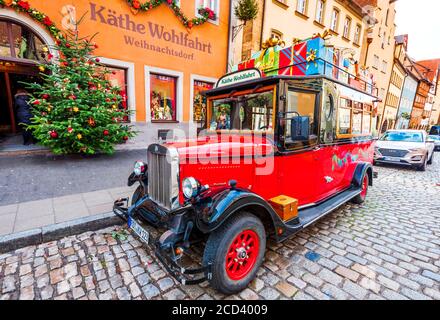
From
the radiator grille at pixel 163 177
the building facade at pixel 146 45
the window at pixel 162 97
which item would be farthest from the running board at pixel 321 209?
the window at pixel 162 97

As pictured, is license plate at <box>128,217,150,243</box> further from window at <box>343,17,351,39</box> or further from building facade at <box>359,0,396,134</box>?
building facade at <box>359,0,396,134</box>

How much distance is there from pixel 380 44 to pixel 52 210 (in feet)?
92.7

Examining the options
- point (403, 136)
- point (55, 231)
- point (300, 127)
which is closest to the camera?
point (300, 127)

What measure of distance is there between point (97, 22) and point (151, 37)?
1.80 meters

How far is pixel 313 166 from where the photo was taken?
3432 mm

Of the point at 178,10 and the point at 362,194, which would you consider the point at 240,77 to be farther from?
the point at 178,10

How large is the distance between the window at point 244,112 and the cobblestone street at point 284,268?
71.0 inches

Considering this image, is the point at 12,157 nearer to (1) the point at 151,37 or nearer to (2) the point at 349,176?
(1) the point at 151,37

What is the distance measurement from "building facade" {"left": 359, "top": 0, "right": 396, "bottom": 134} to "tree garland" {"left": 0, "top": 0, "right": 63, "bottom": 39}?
19.8 m

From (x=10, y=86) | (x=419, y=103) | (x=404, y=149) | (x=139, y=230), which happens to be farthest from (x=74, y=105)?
(x=419, y=103)

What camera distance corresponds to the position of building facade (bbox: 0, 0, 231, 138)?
20.6ft

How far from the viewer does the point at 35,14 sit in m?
5.98

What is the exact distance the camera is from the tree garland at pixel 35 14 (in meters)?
5.72

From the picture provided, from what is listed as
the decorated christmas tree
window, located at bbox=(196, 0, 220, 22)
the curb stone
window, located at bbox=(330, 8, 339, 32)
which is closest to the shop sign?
the curb stone
